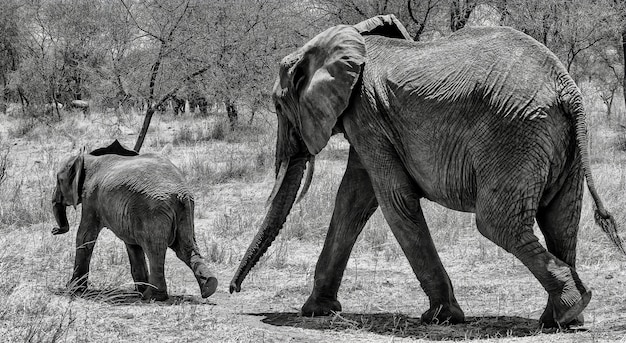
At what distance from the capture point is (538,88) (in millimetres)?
4980

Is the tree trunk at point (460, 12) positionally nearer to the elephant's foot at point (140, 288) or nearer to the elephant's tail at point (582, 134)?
the elephant's foot at point (140, 288)

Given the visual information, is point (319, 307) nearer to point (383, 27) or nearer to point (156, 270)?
point (156, 270)

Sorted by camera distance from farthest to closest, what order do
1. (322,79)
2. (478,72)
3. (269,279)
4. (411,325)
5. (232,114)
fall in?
(232,114), (269,279), (322,79), (411,325), (478,72)

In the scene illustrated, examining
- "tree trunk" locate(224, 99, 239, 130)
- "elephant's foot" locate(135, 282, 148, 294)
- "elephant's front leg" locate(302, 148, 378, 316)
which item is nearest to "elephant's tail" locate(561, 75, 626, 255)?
"elephant's front leg" locate(302, 148, 378, 316)

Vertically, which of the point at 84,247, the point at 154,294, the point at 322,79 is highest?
the point at 322,79

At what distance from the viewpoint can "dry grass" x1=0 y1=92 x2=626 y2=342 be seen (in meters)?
5.26

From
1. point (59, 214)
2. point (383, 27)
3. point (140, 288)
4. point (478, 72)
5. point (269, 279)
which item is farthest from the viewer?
point (269, 279)

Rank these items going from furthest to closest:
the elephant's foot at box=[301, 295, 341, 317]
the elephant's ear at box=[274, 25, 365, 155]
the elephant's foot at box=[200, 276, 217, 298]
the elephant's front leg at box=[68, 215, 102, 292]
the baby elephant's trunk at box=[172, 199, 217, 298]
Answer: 1. the elephant's front leg at box=[68, 215, 102, 292]
2. the baby elephant's trunk at box=[172, 199, 217, 298]
3. the elephant's foot at box=[200, 276, 217, 298]
4. the elephant's foot at box=[301, 295, 341, 317]
5. the elephant's ear at box=[274, 25, 365, 155]

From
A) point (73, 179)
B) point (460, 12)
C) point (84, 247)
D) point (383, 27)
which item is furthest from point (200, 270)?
point (460, 12)

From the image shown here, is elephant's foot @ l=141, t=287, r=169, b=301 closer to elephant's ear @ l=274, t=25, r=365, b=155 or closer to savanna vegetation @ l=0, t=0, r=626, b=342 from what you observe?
savanna vegetation @ l=0, t=0, r=626, b=342

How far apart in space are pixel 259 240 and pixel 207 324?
971 mm

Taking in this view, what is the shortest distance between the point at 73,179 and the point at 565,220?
13.5ft

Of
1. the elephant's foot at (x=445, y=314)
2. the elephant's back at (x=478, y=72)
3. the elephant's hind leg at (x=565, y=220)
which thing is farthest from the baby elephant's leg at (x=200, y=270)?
the elephant's hind leg at (x=565, y=220)

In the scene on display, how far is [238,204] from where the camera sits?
1135 cm
